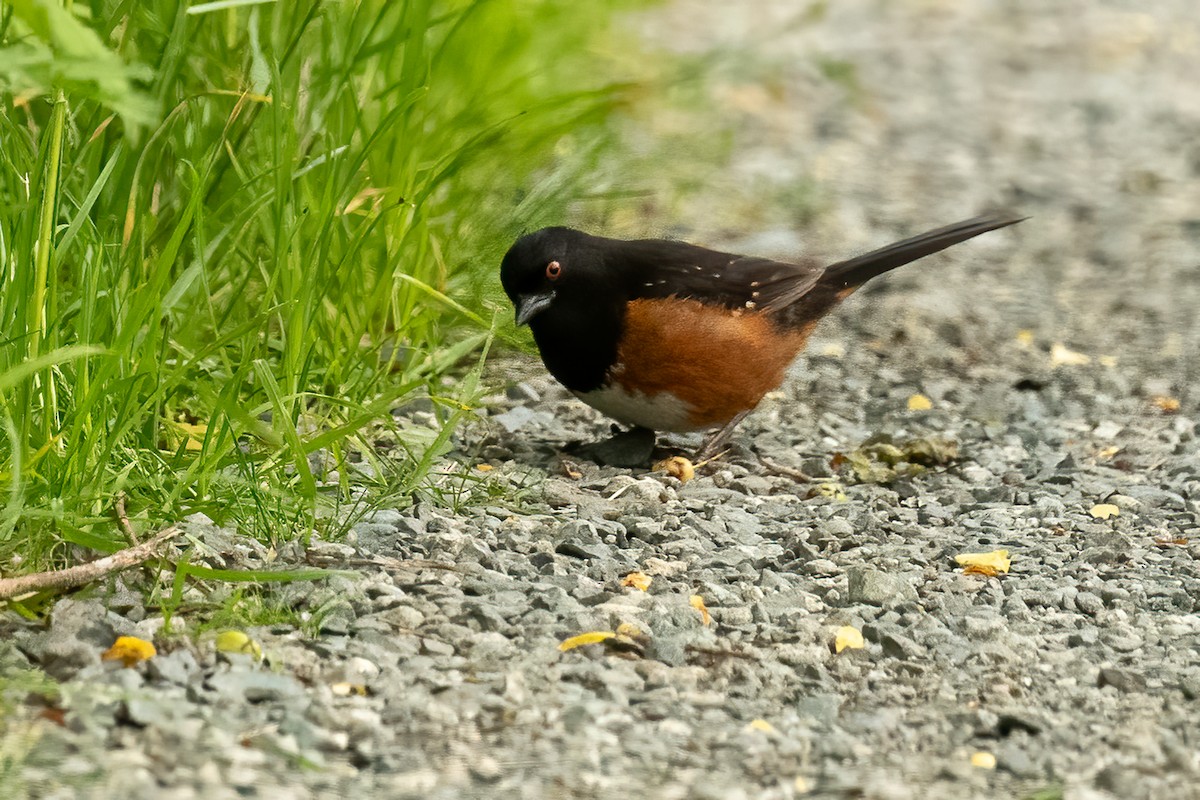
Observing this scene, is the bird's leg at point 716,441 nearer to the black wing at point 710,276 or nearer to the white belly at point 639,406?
the white belly at point 639,406

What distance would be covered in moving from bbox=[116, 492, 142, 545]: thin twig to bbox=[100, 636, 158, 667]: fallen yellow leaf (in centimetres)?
26

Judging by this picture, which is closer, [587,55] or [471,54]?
[471,54]

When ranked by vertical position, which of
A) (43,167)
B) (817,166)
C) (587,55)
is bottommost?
(817,166)

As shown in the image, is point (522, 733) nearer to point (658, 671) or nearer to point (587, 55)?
point (658, 671)

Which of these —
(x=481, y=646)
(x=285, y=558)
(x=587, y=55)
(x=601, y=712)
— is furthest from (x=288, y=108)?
(x=587, y=55)

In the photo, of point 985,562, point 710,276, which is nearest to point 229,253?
point 710,276

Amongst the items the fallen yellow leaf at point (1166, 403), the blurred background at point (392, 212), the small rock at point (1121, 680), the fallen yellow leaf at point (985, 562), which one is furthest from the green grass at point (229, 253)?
the fallen yellow leaf at point (1166, 403)

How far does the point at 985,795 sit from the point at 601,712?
0.73 m

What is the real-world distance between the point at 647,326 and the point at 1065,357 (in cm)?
214

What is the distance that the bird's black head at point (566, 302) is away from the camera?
463 centimetres

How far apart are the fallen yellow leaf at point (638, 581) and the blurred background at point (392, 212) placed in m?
0.54

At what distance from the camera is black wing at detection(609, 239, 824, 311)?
15.6ft

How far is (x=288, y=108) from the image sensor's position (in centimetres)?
A: 392

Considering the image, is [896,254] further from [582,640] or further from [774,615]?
[582,640]
